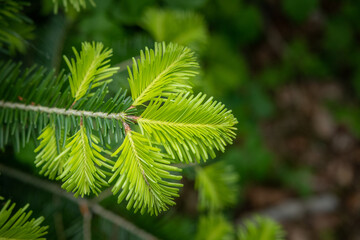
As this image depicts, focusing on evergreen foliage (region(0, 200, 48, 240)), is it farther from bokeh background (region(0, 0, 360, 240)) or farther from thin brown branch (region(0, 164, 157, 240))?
bokeh background (region(0, 0, 360, 240))

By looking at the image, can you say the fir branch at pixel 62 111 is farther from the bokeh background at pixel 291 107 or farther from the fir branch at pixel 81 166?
the bokeh background at pixel 291 107

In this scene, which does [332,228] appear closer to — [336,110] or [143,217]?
[336,110]

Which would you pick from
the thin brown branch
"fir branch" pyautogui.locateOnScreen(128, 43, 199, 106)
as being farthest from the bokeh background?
"fir branch" pyautogui.locateOnScreen(128, 43, 199, 106)

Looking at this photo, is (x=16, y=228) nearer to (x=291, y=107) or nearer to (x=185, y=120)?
(x=185, y=120)

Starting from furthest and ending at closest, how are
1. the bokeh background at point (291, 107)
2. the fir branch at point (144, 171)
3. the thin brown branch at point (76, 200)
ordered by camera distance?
the bokeh background at point (291, 107) → the thin brown branch at point (76, 200) → the fir branch at point (144, 171)

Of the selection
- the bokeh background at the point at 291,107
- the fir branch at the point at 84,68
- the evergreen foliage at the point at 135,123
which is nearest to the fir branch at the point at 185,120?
the evergreen foliage at the point at 135,123

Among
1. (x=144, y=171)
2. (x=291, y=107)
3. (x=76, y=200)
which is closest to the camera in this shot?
(x=144, y=171)

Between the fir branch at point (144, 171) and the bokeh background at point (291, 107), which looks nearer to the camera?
the fir branch at point (144, 171)

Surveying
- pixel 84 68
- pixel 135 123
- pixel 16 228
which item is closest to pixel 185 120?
pixel 135 123
